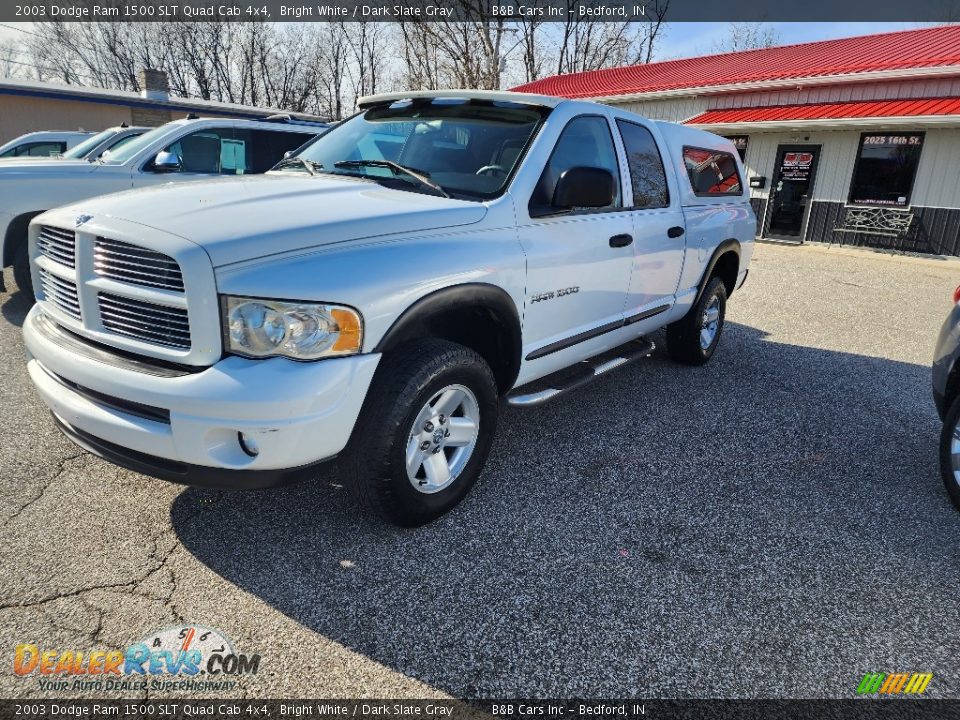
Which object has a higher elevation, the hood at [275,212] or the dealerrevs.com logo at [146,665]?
the hood at [275,212]

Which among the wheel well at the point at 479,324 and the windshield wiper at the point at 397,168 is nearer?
the wheel well at the point at 479,324

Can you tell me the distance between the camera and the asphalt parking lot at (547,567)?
2.26 metres

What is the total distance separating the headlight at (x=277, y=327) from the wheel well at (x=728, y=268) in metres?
4.33

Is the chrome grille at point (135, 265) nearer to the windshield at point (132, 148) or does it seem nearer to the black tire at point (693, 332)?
the black tire at point (693, 332)

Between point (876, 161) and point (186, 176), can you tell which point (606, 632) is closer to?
point (186, 176)

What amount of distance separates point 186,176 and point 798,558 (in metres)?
6.99

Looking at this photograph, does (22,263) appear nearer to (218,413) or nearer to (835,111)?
(218,413)

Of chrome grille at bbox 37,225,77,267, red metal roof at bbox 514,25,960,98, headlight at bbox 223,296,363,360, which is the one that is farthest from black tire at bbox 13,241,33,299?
red metal roof at bbox 514,25,960,98

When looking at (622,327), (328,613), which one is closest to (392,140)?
(622,327)

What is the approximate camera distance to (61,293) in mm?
2783

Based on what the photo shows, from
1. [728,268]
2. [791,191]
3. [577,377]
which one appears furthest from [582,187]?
[791,191]

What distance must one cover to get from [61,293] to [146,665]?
161cm

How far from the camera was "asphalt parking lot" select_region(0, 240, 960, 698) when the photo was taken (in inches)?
88.8
